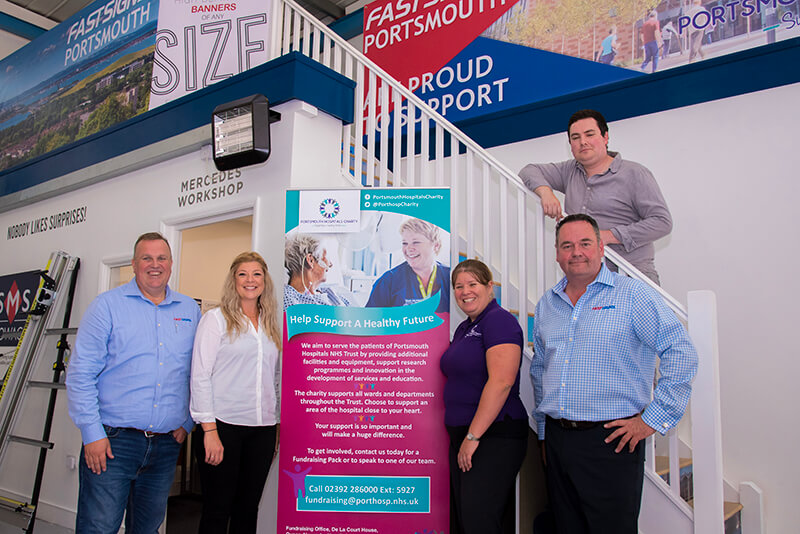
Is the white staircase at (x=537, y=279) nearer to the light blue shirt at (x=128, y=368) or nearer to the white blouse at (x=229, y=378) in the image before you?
the white blouse at (x=229, y=378)

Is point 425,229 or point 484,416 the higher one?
point 425,229

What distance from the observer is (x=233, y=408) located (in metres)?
2.43

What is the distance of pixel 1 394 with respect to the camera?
432 cm

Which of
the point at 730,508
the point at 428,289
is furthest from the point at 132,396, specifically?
the point at 730,508

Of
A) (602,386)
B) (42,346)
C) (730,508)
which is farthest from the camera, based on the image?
(42,346)

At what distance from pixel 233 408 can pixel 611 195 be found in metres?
1.98

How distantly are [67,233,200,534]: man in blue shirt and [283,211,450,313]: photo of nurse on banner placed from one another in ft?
1.87

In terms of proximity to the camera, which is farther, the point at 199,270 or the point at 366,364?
Answer: the point at 199,270

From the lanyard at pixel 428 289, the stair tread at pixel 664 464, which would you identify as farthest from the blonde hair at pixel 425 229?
the stair tread at pixel 664 464

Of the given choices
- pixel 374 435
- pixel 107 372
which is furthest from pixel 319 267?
pixel 107 372

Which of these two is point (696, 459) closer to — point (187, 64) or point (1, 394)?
point (187, 64)

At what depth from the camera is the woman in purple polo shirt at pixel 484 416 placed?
2154 millimetres

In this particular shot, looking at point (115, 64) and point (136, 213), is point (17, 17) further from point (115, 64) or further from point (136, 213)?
point (136, 213)

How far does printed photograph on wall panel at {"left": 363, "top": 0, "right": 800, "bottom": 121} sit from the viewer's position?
11.7ft
